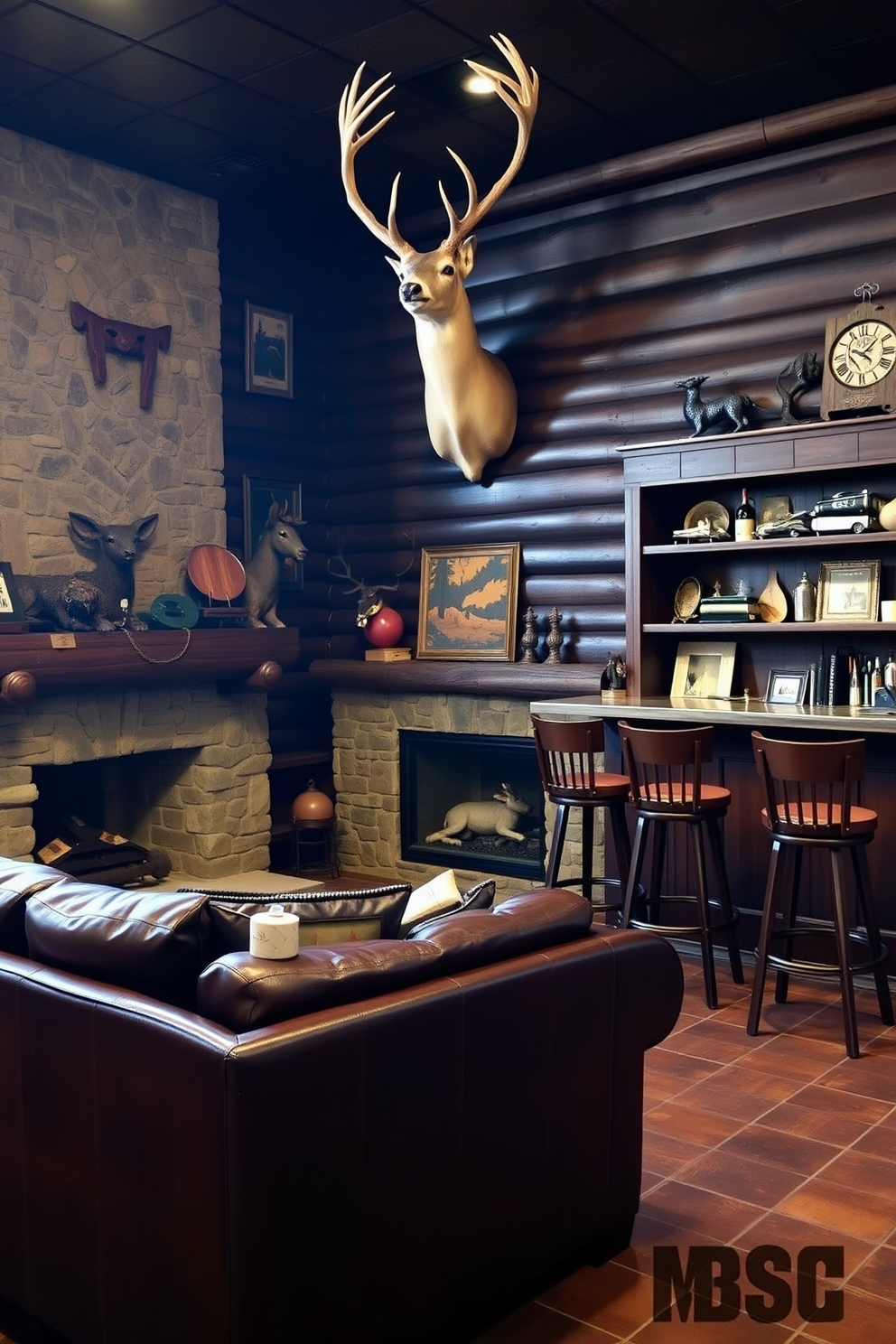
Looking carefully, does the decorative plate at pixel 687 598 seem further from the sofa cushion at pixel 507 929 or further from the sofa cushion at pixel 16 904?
the sofa cushion at pixel 16 904

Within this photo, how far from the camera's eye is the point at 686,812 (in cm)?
507

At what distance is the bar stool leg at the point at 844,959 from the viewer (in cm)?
445

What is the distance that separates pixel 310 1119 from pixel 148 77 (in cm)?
495

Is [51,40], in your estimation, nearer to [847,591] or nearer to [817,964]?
[847,591]

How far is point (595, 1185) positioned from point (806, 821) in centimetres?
209

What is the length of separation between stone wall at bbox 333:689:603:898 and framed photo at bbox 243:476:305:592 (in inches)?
32.5

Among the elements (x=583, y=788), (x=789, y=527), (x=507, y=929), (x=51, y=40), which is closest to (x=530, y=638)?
(x=583, y=788)

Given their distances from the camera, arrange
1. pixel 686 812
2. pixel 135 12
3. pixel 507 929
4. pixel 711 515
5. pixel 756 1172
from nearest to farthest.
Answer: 1. pixel 507 929
2. pixel 756 1172
3. pixel 135 12
4. pixel 686 812
5. pixel 711 515

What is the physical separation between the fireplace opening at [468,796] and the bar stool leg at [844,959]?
8.46ft

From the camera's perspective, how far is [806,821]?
466 centimetres

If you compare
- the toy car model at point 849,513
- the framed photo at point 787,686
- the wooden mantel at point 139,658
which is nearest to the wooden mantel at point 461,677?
the wooden mantel at point 139,658

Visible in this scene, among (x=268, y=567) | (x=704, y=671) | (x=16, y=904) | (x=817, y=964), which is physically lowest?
(x=817, y=964)

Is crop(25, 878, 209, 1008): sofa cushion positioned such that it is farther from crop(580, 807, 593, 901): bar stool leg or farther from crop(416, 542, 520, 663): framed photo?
crop(416, 542, 520, 663): framed photo

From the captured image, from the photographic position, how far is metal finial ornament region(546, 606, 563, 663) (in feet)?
22.5
